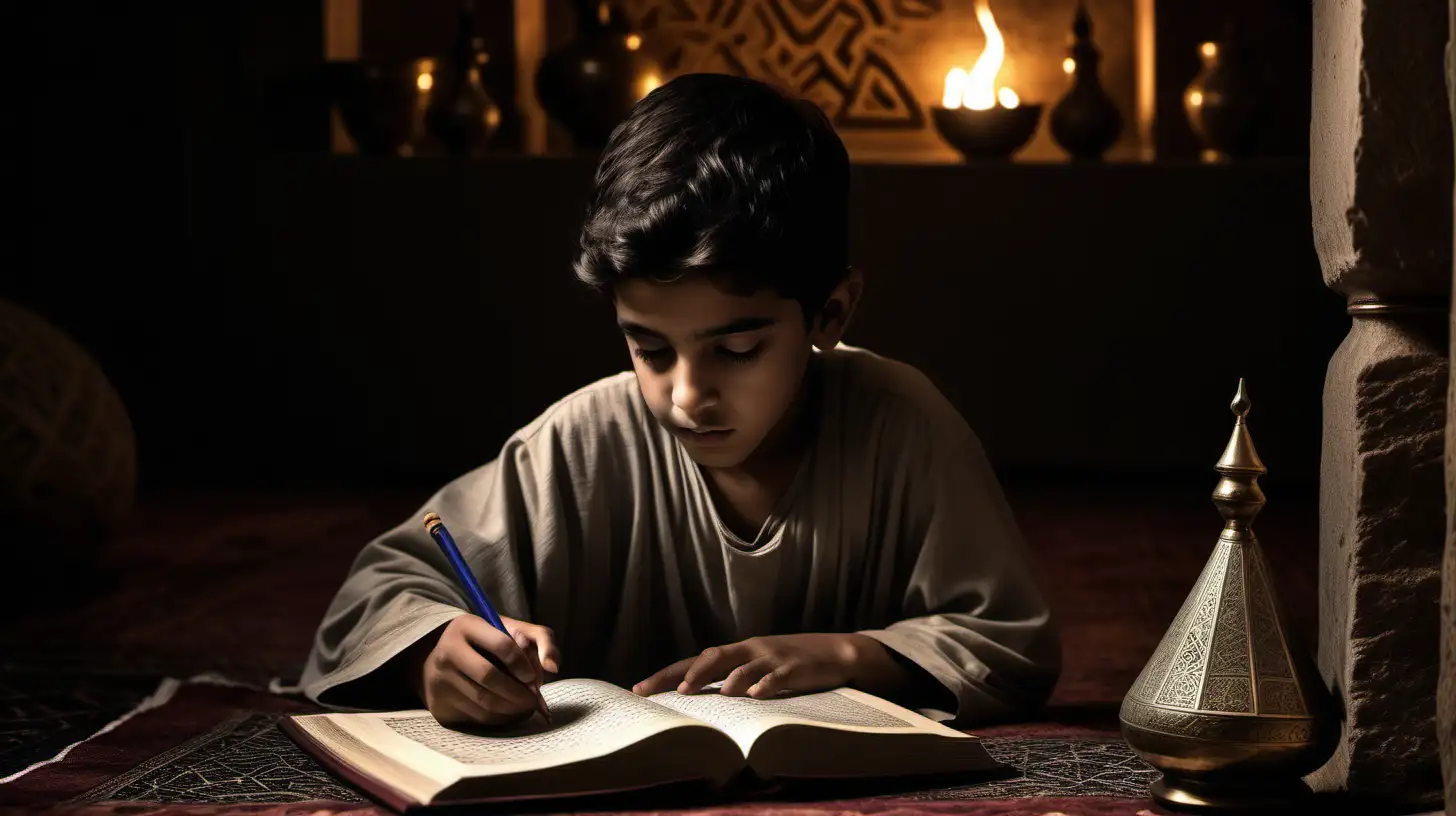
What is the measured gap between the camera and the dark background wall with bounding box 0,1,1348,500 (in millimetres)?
4648

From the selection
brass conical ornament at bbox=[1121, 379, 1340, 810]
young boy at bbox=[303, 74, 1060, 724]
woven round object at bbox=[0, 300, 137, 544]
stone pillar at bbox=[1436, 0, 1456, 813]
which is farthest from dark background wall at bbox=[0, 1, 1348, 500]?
stone pillar at bbox=[1436, 0, 1456, 813]

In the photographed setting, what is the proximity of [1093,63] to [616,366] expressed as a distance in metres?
1.57

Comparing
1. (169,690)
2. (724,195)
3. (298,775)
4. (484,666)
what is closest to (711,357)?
(724,195)

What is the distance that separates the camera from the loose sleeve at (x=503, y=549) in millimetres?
1988

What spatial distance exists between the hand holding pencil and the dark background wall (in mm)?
3074

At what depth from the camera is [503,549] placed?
2006 mm

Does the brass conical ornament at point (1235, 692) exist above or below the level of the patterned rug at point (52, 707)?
above

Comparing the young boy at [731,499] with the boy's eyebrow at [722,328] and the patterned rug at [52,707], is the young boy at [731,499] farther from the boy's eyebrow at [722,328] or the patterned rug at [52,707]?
the patterned rug at [52,707]

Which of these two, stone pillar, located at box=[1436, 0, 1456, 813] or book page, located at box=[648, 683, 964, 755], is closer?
stone pillar, located at box=[1436, 0, 1456, 813]

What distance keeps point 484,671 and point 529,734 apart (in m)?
0.07

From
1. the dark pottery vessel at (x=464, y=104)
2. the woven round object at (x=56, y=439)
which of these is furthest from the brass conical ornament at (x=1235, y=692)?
the dark pottery vessel at (x=464, y=104)

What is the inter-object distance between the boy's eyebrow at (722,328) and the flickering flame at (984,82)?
9.97 ft

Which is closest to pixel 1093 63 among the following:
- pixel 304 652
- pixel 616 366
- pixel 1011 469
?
pixel 1011 469

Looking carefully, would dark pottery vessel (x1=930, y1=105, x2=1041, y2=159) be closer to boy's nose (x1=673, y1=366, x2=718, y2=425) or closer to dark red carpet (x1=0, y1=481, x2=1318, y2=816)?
dark red carpet (x1=0, y1=481, x2=1318, y2=816)
